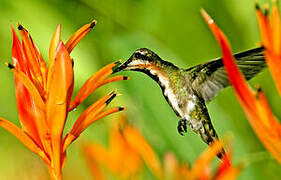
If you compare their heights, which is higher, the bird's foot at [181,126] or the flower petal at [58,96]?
the flower petal at [58,96]

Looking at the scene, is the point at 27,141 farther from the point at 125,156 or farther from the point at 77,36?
the point at 125,156

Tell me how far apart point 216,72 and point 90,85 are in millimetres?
129

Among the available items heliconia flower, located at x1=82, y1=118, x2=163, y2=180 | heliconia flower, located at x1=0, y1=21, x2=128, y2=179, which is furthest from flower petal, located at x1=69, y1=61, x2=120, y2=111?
heliconia flower, located at x1=82, y1=118, x2=163, y2=180

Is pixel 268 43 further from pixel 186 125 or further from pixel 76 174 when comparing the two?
pixel 76 174

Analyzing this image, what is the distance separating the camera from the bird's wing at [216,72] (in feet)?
0.96

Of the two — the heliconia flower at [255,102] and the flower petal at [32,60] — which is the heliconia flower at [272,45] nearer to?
the heliconia flower at [255,102]

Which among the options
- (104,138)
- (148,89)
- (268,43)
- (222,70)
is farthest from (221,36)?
(104,138)

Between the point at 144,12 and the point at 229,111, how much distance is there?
23 centimetres

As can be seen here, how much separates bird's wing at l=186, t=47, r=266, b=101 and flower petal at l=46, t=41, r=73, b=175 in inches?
3.7

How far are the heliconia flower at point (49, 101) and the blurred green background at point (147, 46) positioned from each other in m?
0.19

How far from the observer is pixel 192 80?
32cm

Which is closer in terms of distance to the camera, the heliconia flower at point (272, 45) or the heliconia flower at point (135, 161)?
the heliconia flower at point (272, 45)

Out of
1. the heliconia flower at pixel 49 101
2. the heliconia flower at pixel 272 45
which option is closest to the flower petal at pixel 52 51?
the heliconia flower at pixel 49 101

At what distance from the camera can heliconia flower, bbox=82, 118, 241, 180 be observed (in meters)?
0.34
